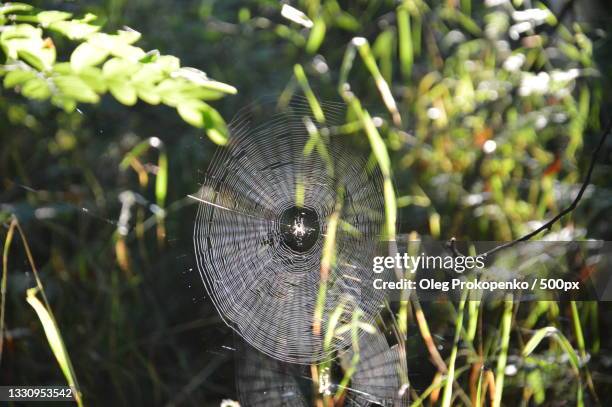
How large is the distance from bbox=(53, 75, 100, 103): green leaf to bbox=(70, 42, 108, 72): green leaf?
0.01 m

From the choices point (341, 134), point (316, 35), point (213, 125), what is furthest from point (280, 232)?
point (213, 125)

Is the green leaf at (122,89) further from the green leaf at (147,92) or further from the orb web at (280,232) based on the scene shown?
the orb web at (280,232)

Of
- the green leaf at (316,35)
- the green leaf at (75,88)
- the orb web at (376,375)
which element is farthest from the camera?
the green leaf at (316,35)

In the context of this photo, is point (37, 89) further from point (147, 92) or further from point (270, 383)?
point (270, 383)

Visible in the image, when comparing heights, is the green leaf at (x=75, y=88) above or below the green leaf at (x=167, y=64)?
below

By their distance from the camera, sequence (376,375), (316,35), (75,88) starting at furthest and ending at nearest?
(316,35)
(376,375)
(75,88)

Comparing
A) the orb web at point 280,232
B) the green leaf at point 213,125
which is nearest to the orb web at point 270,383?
the orb web at point 280,232

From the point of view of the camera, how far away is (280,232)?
3.40ft

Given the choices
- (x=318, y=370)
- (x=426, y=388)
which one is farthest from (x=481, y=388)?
(x=318, y=370)

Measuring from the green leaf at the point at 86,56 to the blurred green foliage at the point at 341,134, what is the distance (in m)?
0.45

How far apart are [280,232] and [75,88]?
552mm

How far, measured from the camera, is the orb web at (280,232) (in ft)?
3.20

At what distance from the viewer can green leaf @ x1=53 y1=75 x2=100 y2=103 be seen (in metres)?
0.51

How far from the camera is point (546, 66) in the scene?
117 centimetres
